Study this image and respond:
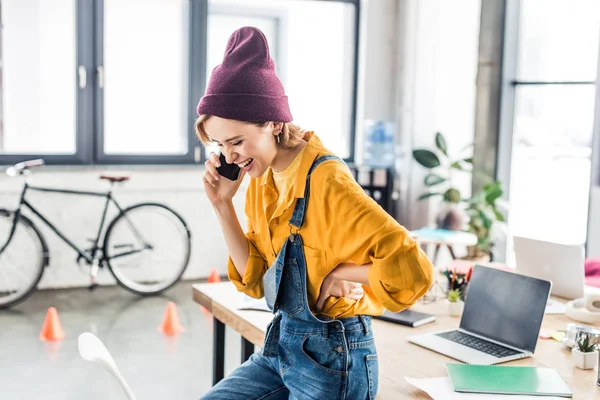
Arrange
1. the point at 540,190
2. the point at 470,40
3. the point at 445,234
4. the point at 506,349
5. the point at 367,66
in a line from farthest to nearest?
the point at 367,66 → the point at 470,40 → the point at 540,190 → the point at 445,234 → the point at 506,349

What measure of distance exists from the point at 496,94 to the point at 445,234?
134 centimetres

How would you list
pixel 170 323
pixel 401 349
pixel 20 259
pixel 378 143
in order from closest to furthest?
pixel 401 349 → pixel 170 323 → pixel 20 259 → pixel 378 143

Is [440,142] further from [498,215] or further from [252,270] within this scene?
[252,270]

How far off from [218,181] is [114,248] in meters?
4.07

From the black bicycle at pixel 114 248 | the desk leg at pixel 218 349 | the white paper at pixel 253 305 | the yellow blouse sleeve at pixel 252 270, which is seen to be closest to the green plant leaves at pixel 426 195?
the black bicycle at pixel 114 248

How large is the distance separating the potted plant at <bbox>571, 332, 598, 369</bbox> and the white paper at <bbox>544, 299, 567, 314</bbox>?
0.52m

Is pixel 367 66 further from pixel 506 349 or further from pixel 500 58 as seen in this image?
pixel 506 349

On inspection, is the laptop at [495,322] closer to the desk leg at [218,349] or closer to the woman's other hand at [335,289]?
the woman's other hand at [335,289]

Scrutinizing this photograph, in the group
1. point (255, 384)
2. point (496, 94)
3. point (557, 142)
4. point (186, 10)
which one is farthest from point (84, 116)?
point (255, 384)

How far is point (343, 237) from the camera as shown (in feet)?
4.87

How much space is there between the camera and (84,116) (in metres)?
5.65

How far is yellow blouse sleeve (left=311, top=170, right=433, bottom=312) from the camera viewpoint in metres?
1.42

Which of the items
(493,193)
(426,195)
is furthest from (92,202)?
(493,193)

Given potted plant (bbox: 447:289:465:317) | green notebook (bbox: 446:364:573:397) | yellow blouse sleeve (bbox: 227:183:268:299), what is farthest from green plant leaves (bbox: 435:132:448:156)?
yellow blouse sleeve (bbox: 227:183:268:299)
